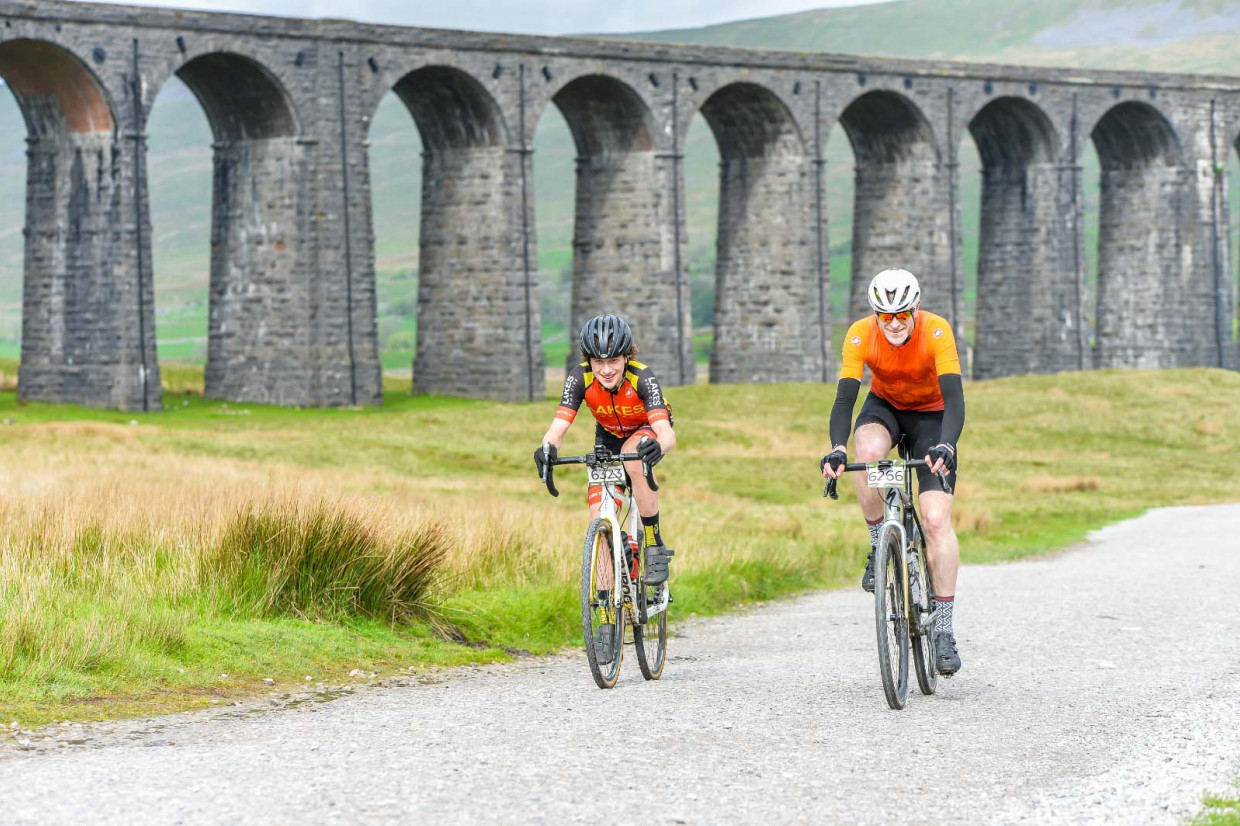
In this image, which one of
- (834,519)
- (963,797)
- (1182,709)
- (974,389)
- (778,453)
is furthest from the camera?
(974,389)

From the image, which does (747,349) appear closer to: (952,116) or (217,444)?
(952,116)

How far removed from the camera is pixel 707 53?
54.4m

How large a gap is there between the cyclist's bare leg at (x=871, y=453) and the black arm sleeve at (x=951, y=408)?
37 cm

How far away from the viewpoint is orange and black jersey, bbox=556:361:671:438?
38.3ft

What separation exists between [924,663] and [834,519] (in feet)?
54.8

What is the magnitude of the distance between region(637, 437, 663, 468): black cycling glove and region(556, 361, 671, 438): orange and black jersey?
1.24 feet

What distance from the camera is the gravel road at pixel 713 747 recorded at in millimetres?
7777

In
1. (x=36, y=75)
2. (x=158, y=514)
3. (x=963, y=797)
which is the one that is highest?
(x=36, y=75)

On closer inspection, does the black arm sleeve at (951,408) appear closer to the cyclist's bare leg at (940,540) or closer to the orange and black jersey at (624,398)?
the cyclist's bare leg at (940,540)

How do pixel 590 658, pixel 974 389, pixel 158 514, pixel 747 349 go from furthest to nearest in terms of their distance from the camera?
1. pixel 747 349
2. pixel 974 389
3. pixel 158 514
4. pixel 590 658

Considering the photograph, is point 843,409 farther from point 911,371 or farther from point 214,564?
point 214,564

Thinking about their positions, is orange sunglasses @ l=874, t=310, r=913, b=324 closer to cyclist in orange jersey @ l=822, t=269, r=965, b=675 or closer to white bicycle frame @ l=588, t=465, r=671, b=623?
cyclist in orange jersey @ l=822, t=269, r=965, b=675

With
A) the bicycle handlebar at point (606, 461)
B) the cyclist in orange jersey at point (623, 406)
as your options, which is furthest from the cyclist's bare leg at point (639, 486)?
the bicycle handlebar at point (606, 461)

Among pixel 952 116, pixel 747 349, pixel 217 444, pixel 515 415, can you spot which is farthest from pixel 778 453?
pixel 952 116
